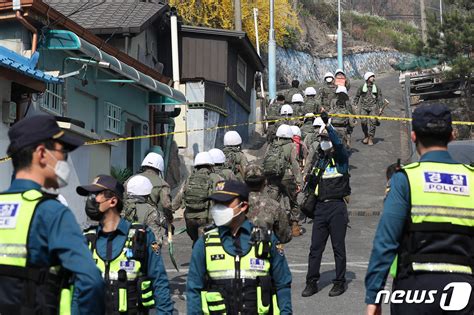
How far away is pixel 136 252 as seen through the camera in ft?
20.2

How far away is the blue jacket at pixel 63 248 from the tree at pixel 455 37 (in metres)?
25.1

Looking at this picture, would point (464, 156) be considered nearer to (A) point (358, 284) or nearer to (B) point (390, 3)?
(A) point (358, 284)

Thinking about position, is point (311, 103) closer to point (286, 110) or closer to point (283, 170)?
point (286, 110)

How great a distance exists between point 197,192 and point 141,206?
72.0 inches

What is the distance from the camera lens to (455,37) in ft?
92.6

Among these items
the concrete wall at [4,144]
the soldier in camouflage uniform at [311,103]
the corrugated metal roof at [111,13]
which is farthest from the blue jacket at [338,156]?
the corrugated metal roof at [111,13]

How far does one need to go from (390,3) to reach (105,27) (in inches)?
2756

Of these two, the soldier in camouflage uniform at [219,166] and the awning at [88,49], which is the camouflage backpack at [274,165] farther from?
the awning at [88,49]

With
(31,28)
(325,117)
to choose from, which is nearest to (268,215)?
(325,117)

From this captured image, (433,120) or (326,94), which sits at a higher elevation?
(326,94)

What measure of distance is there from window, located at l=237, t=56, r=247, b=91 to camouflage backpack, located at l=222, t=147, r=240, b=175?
16.6 m

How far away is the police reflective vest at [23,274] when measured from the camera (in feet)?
13.0

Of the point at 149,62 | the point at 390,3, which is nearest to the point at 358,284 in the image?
the point at 149,62

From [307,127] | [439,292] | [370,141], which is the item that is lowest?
[439,292]
